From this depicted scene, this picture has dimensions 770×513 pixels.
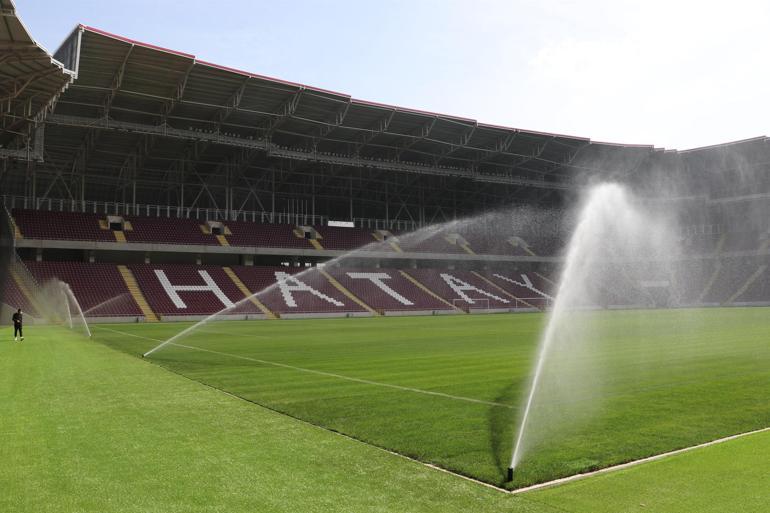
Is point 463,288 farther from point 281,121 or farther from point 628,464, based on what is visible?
point 628,464

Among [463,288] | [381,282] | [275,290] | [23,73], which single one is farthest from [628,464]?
[463,288]

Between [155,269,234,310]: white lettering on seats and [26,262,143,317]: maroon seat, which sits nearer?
[26,262,143,317]: maroon seat

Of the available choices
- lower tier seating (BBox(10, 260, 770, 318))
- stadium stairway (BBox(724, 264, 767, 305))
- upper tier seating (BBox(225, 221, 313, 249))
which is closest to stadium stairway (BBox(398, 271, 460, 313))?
lower tier seating (BBox(10, 260, 770, 318))

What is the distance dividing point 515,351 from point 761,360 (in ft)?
22.4

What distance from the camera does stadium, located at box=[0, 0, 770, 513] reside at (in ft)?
20.7

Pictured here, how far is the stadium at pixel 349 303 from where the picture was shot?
6312mm

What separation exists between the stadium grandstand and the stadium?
294 millimetres

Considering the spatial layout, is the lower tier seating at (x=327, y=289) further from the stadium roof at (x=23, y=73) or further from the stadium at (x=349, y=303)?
the stadium roof at (x=23, y=73)

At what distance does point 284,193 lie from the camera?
207 ft

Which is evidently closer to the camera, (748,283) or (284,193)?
(284,193)

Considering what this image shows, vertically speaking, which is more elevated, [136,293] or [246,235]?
[246,235]

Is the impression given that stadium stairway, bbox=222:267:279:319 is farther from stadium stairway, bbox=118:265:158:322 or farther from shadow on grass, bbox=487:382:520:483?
shadow on grass, bbox=487:382:520:483

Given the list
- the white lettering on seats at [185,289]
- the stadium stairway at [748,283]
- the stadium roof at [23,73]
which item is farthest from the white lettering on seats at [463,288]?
the stadium roof at [23,73]

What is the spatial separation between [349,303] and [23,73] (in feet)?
101
